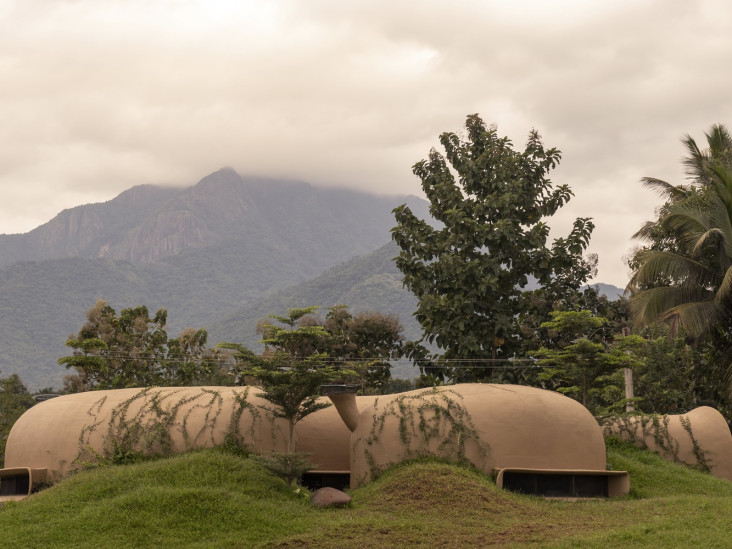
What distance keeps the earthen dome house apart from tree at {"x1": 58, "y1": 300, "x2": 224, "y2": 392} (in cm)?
1897

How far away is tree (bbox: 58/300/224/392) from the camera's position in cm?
4278

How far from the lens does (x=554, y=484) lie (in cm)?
2002

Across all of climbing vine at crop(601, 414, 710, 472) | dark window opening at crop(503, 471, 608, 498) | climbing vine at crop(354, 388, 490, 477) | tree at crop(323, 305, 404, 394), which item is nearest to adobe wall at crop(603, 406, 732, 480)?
climbing vine at crop(601, 414, 710, 472)

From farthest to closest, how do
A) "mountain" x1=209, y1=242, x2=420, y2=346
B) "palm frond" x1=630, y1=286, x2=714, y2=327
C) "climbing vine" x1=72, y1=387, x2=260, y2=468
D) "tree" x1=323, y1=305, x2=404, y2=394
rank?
"mountain" x1=209, y1=242, x2=420, y2=346 → "tree" x1=323, y1=305, x2=404, y2=394 → "palm frond" x1=630, y1=286, x2=714, y2=327 → "climbing vine" x1=72, y1=387, x2=260, y2=468

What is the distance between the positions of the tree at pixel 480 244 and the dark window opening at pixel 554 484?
31.8ft

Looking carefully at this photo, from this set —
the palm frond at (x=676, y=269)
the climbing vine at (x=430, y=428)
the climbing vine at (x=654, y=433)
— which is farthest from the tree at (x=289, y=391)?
the palm frond at (x=676, y=269)

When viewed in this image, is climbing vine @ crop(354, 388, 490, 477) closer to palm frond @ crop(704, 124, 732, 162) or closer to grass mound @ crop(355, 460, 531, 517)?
grass mound @ crop(355, 460, 531, 517)

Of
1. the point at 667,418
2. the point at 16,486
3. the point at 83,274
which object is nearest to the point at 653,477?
the point at 667,418

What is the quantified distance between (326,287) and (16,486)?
444ft

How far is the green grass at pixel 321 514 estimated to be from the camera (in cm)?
1486

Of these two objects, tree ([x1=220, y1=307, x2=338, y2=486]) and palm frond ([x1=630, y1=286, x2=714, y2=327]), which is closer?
tree ([x1=220, y1=307, x2=338, y2=486])

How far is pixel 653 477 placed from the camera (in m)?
21.8

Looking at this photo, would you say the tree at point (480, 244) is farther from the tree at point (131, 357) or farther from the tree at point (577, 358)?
the tree at point (131, 357)

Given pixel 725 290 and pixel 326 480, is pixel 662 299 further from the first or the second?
pixel 326 480
